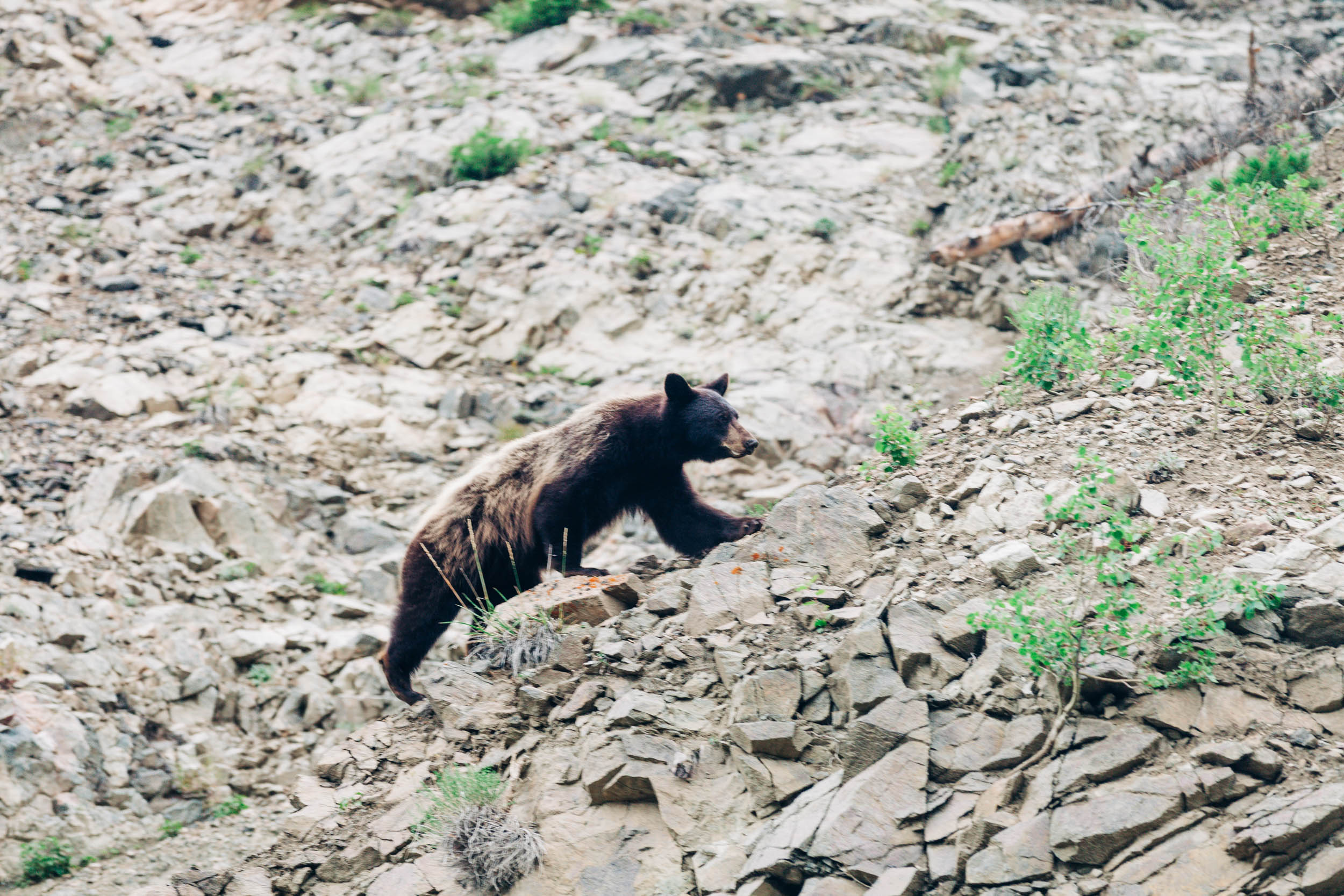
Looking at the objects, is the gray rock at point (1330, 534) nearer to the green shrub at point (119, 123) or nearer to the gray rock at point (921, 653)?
the gray rock at point (921, 653)

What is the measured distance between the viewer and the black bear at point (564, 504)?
6531 mm

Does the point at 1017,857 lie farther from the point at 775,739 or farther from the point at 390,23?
the point at 390,23

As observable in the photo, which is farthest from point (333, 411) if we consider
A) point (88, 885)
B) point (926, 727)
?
point (926, 727)

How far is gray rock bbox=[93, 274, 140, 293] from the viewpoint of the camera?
1145 centimetres

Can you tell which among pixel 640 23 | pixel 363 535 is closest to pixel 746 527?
pixel 363 535

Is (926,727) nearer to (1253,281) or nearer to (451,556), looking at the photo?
(451,556)

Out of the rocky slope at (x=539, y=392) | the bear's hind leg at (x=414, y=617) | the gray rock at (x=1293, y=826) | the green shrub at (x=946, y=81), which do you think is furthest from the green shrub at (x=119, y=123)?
the gray rock at (x=1293, y=826)

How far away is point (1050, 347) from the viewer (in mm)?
6539

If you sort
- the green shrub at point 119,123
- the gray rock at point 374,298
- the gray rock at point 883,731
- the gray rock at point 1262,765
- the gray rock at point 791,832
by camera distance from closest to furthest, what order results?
1. the gray rock at point 1262,765
2. the gray rock at point 791,832
3. the gray rock at point 883,731
4. the gray rock at point 374,298
5. the green shrub at point 119,123

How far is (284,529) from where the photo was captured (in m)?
9.20

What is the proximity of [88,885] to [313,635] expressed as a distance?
2562 millimetres

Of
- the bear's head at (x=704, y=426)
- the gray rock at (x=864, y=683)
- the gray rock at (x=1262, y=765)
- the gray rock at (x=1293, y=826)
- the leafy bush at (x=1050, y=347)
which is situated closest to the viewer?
the gray rock at (x=1293, y=826)

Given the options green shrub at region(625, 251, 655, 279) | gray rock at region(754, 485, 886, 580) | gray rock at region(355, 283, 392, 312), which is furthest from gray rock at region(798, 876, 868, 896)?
gray rock at region(355, 283, 392, 312)

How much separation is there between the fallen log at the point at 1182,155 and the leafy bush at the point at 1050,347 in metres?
2.74
